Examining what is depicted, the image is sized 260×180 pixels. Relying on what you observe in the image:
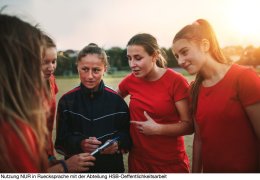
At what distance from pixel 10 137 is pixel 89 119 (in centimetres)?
76

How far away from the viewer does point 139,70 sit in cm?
158

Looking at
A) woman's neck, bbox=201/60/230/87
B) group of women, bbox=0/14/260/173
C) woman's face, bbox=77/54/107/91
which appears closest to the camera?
group of women, bbox=0/14/260/173

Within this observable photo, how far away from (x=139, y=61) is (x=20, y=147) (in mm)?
952

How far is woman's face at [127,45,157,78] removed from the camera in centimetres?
157

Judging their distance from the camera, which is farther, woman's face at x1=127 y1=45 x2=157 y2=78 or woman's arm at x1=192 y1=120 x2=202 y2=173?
woman's face at x1=127 y1=45 x2=157 y2=78

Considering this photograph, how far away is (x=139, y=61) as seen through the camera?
158 centimetres

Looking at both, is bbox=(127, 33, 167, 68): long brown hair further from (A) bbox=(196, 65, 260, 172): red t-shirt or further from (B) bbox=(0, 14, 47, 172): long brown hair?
(B) bbox=(0, 14, 47, 172): long brown hair

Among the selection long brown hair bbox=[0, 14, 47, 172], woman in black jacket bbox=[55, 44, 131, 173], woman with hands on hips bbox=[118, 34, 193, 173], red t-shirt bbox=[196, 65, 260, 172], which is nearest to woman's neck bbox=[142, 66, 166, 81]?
woman with hands on hips bbox=[118, 34, 193, 173]

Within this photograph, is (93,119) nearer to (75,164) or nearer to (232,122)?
(75,164)

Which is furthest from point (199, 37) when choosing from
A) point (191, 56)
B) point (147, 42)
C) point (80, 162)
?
point (80, 162)

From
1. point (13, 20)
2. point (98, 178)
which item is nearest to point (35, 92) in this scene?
point (13, 20)

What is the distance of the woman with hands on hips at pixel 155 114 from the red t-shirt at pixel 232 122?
208 mm

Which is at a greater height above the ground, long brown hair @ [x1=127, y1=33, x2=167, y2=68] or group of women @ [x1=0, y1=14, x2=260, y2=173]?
long brown hair @ [x1=127, y1=33, x2=167, y2=68]

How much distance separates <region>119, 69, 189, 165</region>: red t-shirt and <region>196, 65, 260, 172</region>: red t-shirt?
8.9 inches
